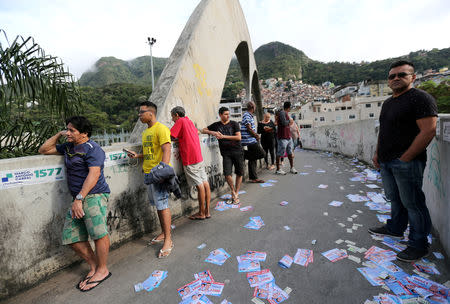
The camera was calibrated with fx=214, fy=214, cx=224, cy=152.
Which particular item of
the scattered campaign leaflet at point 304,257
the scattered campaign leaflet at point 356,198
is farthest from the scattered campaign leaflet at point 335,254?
the scattered campaign leaflet at point 356,198

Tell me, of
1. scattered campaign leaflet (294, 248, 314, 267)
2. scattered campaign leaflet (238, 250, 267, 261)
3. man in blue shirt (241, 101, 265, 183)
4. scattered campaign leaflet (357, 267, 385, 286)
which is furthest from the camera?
man in blue shirt (241, 101, 265, 183)

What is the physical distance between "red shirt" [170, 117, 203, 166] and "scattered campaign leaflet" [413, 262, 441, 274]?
9.50 feet

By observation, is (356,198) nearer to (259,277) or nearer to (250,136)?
(250,136)

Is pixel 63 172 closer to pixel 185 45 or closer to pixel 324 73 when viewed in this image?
pixel 185 45

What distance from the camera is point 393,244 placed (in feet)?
8.50

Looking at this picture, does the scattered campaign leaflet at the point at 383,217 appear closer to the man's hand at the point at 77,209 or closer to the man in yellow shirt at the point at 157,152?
the man in yellow shirt at the point at 157,152

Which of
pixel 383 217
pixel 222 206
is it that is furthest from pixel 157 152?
pixel 383 217

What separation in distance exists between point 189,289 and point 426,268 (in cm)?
234

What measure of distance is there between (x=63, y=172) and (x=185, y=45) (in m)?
4.02

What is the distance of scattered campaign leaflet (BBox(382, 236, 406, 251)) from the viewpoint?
99.0 inches

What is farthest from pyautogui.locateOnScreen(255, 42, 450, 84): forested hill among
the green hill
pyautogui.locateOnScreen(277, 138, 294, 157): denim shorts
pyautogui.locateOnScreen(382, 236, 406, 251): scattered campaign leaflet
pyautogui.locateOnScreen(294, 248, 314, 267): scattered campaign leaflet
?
pyautogui.locateOnScreen(294, 248, 314, 267): scattered campaign leaflet

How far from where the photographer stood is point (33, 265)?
219 cm

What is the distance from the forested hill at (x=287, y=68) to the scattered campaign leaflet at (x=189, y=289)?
11202cm

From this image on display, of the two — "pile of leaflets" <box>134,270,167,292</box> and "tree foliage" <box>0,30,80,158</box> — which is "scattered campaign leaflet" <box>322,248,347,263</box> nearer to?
"pile of leaflets" <box>134,270,167,292</box>
